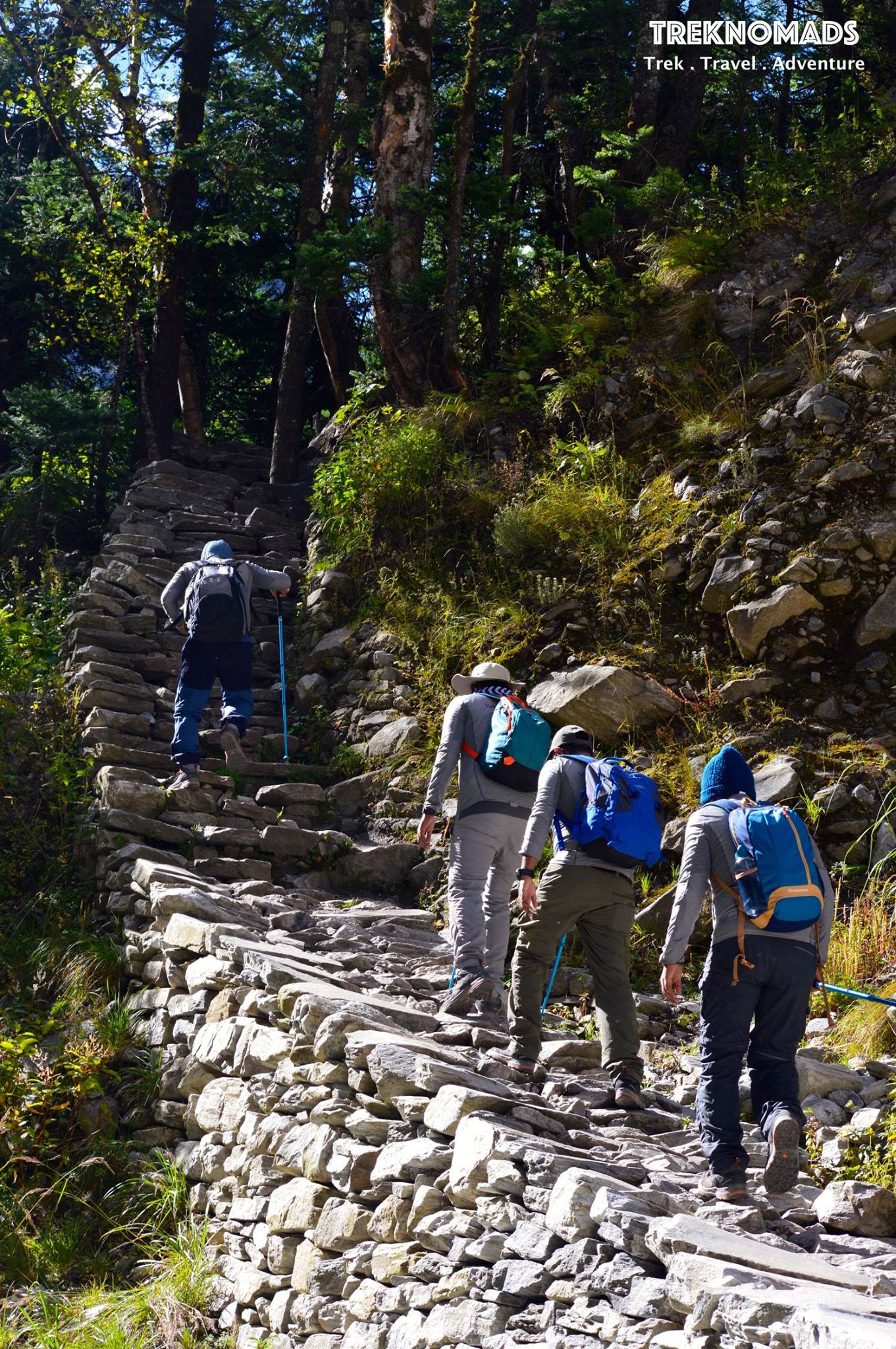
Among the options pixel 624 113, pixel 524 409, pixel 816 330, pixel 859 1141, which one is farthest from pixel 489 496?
pixel 859 1141

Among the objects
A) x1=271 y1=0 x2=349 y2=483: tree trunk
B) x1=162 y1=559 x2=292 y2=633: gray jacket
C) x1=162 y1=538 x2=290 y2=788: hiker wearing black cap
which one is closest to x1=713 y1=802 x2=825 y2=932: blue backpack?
x1=162 y1=538 x2=290 y2=788: hiker wearing black cap

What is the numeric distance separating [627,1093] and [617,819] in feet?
3.99

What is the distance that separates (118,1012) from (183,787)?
7.67 ft

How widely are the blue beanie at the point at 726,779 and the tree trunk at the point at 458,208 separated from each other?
27.5 ft

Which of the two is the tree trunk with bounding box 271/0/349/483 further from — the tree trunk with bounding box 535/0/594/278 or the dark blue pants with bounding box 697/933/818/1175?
the dark blue pants with bounding box 697/933/818/1175

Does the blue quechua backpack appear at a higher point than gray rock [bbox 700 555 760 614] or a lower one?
lower

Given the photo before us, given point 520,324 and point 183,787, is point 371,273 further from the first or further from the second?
point 183,787

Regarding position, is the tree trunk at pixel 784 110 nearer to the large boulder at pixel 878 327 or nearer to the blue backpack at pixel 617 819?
the large boulder at pixel 878 327

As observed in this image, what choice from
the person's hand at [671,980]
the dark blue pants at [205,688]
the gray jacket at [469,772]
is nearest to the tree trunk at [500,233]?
the dark blue pants at [205,688]

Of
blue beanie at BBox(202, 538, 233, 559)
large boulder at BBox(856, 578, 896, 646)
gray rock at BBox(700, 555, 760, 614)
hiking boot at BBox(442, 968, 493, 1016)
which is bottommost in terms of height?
hiking boot at BBox(442, 968, 493, 1016)

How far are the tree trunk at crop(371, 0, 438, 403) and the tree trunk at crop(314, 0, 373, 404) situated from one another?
129 centimetres

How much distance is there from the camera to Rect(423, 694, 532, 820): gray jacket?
6.71 m

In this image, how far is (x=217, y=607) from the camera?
9242 mm

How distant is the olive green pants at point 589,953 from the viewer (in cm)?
566
